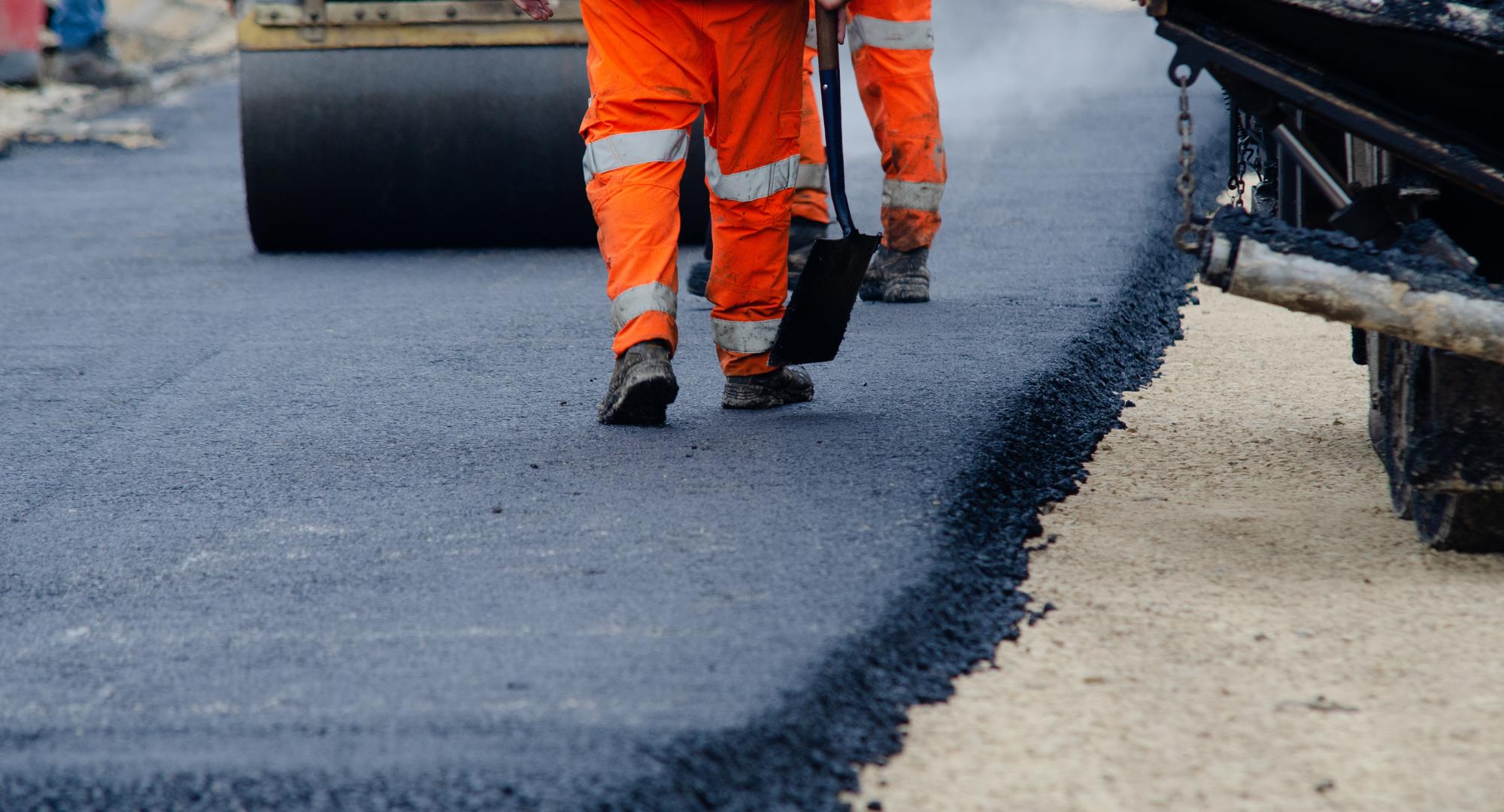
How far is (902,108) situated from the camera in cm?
402

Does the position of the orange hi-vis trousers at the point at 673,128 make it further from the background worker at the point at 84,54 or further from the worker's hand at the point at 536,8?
the background worker at the point at 84,54

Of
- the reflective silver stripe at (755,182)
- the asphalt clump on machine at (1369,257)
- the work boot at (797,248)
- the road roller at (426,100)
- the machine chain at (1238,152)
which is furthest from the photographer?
the road roller at (426,100)

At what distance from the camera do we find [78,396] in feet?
11.2

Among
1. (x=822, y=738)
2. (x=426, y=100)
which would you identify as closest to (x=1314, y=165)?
(x=822, y=738)

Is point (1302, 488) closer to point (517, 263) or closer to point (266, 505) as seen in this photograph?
point (266, 505)

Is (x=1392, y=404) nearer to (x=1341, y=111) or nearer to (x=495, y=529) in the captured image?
(x=1341, y=111)

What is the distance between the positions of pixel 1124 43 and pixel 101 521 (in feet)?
33.6

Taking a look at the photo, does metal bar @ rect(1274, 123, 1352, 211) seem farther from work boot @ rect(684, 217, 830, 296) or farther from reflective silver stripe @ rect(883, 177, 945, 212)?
work boot @ rect(684, 217, 830, 296)

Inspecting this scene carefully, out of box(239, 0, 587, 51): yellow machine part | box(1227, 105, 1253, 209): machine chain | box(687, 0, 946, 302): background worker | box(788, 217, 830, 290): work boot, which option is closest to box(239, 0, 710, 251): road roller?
box(239, 0, 587, 51): yellow machine part

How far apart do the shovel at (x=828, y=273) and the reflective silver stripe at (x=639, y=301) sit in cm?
25

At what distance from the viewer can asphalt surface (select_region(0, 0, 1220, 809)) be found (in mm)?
1692

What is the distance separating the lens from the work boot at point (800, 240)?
4348mm

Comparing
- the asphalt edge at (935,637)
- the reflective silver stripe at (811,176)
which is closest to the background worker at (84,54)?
the reflective silver stripe at (811,176)

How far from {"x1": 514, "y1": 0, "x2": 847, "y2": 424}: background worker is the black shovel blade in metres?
0.09
